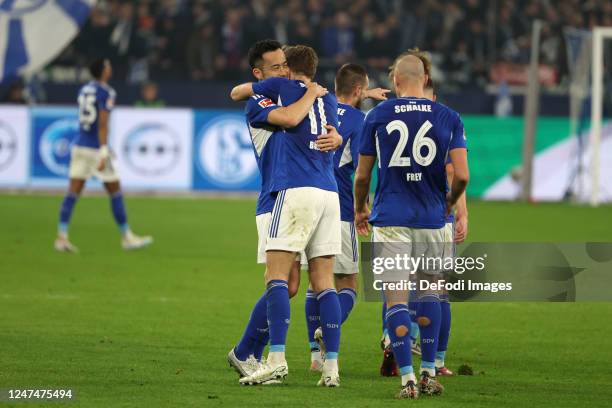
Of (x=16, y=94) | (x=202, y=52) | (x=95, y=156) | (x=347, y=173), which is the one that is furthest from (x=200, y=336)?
(x=202, y=52)

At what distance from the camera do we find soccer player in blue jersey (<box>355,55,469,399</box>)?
6.99 m

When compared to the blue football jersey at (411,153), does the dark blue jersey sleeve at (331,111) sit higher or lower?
higher

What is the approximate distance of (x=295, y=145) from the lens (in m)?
7.23

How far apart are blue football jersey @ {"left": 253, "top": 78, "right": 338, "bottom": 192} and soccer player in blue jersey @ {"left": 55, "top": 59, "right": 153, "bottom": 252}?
838 centimetres

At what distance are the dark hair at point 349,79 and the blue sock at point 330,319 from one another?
1687 mm

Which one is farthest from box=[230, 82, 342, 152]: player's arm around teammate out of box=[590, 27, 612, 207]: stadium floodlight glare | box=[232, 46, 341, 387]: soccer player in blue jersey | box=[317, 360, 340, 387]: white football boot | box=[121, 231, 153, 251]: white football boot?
box=[590, 27, 612, 207]: stadium floodlight glare

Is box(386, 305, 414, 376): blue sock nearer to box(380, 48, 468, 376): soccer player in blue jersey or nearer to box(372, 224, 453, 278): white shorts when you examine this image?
box(372, 224, 453, 278): white shorts

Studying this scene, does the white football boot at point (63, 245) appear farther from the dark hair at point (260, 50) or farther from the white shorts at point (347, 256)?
the dark hair at point (260, 50)

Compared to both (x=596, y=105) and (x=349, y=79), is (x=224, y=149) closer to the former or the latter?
(x=596, y=105)

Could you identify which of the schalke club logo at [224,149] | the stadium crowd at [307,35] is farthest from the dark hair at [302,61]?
the stadium crowd at [307,35]

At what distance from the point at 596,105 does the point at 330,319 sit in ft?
57.8

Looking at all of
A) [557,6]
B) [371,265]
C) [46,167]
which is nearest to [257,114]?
[371,265]

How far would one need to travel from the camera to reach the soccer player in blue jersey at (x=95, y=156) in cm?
1540

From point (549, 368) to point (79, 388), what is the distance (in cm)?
315
